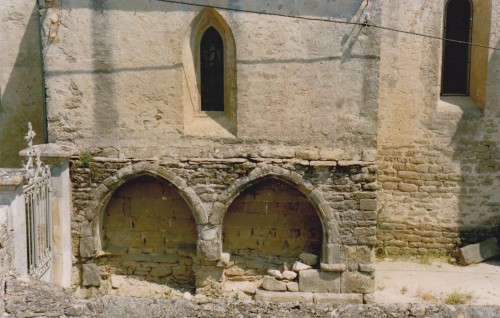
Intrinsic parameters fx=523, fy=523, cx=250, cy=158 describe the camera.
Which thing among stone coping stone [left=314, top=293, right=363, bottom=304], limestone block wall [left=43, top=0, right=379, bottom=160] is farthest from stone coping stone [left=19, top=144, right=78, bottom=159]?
stone coping stone [left=314, top=293, right=363, bottom=304]

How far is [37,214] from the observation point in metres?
7.32

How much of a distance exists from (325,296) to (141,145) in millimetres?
3892

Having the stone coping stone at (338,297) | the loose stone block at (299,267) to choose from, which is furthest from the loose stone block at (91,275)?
the stone coping stone at (338,297)

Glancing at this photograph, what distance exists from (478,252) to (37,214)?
7948 millimetres

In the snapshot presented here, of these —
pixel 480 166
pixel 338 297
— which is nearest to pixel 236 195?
pixel 338 297

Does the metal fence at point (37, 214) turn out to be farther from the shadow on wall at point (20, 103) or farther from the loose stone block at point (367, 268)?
the loose stone block at point (367, 268)

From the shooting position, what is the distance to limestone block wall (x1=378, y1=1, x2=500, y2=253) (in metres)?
9.90

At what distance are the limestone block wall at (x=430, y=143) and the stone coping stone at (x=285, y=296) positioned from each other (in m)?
2.61

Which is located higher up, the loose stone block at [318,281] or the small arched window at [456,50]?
the small arched window at [456,50]

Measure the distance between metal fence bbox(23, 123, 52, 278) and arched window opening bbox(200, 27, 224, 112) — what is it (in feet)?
9.16

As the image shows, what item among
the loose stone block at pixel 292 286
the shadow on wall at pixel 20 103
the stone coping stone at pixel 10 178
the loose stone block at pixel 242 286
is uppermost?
the shadow on wall at pixel 20 103

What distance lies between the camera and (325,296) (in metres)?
8.57

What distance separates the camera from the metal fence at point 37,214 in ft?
22.7

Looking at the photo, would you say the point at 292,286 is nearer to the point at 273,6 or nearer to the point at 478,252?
the point at 478,252
